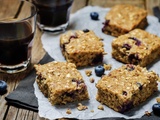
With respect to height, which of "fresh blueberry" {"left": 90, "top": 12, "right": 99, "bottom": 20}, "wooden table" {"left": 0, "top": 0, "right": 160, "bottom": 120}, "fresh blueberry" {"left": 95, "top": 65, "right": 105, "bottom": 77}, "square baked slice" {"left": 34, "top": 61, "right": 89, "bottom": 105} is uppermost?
"square baked slice" {"left": 34, "top": 61, "right": 89, "bottom": 105}

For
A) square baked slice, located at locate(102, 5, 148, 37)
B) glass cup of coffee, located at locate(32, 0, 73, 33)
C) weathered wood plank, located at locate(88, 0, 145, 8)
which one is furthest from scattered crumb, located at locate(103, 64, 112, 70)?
weathered wood plank, located at locate(88, 0, 145, 8)

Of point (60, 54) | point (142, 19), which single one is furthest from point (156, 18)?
point (60, 54)

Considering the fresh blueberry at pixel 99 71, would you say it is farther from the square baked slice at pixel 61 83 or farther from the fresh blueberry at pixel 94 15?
the fresh blueberry at pixel 94 15

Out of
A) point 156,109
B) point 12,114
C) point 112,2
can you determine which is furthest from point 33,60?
point 112,2

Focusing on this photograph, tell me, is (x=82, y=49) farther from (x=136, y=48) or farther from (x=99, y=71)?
(x=136, y=48)

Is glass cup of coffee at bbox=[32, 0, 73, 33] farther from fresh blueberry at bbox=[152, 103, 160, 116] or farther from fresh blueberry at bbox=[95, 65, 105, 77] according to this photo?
fresh blueberry at bbox=[152, 103, 160, 116]
